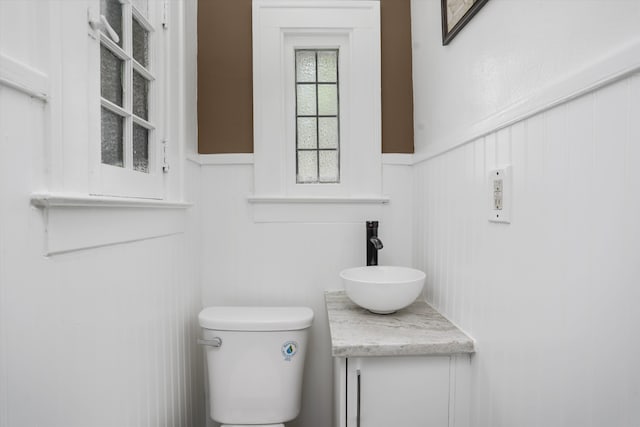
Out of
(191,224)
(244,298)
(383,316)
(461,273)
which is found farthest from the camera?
(244,298)

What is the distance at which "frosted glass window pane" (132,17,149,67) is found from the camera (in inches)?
46.3

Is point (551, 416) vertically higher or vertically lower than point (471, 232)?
lower

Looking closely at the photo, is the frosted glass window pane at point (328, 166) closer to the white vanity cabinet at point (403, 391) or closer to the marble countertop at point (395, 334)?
the marble countertop at point (395, 334)

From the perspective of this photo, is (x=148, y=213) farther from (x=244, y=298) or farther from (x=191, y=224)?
(x=244, y=298)

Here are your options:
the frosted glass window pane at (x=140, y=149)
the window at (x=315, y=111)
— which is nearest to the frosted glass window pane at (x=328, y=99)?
the window at (x=315, y=111)

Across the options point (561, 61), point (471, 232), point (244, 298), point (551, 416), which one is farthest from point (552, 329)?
point (244, 298)

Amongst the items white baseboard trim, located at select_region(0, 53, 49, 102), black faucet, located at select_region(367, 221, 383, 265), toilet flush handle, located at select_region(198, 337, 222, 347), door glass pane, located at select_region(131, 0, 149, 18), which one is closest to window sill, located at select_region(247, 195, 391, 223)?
black faucet, located at select_region(367, 221, 383, 265)

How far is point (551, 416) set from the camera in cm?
74

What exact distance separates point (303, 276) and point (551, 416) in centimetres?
113

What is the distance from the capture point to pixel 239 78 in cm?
170

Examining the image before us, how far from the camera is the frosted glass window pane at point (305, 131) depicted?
5.76 ft

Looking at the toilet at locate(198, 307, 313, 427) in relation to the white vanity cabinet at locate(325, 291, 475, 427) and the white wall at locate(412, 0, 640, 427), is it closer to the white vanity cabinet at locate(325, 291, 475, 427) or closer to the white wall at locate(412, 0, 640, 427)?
the white vanity cabinet at locate(325, 291, 475, 427)

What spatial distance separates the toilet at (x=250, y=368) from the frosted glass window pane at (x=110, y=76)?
88 centimetres

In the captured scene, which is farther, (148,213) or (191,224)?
(191,224)
